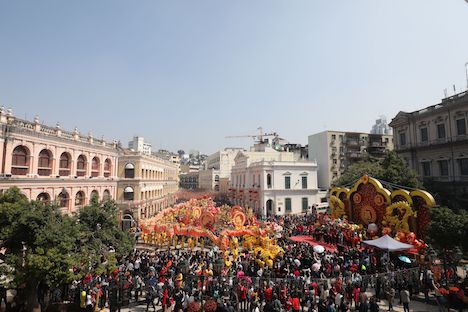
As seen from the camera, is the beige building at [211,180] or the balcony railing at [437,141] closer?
the balcony railing at [437,141]

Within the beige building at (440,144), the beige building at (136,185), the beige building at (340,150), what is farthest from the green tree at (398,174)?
the beige building at (136,185)

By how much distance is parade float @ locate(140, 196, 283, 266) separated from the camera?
19938mm

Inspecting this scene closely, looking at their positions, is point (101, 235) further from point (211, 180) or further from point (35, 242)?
point (211, 180)

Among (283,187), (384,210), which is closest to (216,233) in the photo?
(384,210)

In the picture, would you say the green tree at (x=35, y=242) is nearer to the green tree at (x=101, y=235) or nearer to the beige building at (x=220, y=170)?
the green tree at (x=101, y=235)

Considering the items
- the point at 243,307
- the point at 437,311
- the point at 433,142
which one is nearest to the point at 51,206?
the point at 243,307

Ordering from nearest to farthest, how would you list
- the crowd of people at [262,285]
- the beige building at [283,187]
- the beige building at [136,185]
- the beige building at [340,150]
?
1. the crowd of people at [262,285]
2. the beige building at [136,185]
3. the beige building at [283,187]
4. the beige building at [340,150]

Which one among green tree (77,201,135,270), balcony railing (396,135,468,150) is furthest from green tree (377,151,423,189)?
green tree (77,201,135,270)

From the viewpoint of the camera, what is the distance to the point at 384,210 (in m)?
22.8

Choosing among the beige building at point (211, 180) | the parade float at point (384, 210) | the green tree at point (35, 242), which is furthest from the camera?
the beige building at point (211, 180)

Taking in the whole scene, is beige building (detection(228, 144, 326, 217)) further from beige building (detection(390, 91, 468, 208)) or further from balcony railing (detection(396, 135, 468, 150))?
beige building (detection(390, 91, 468, 208))

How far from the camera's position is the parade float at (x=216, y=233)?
19.9 metres

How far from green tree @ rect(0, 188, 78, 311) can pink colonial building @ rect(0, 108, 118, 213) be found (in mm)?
6865

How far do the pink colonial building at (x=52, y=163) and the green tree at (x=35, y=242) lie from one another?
687 cm
